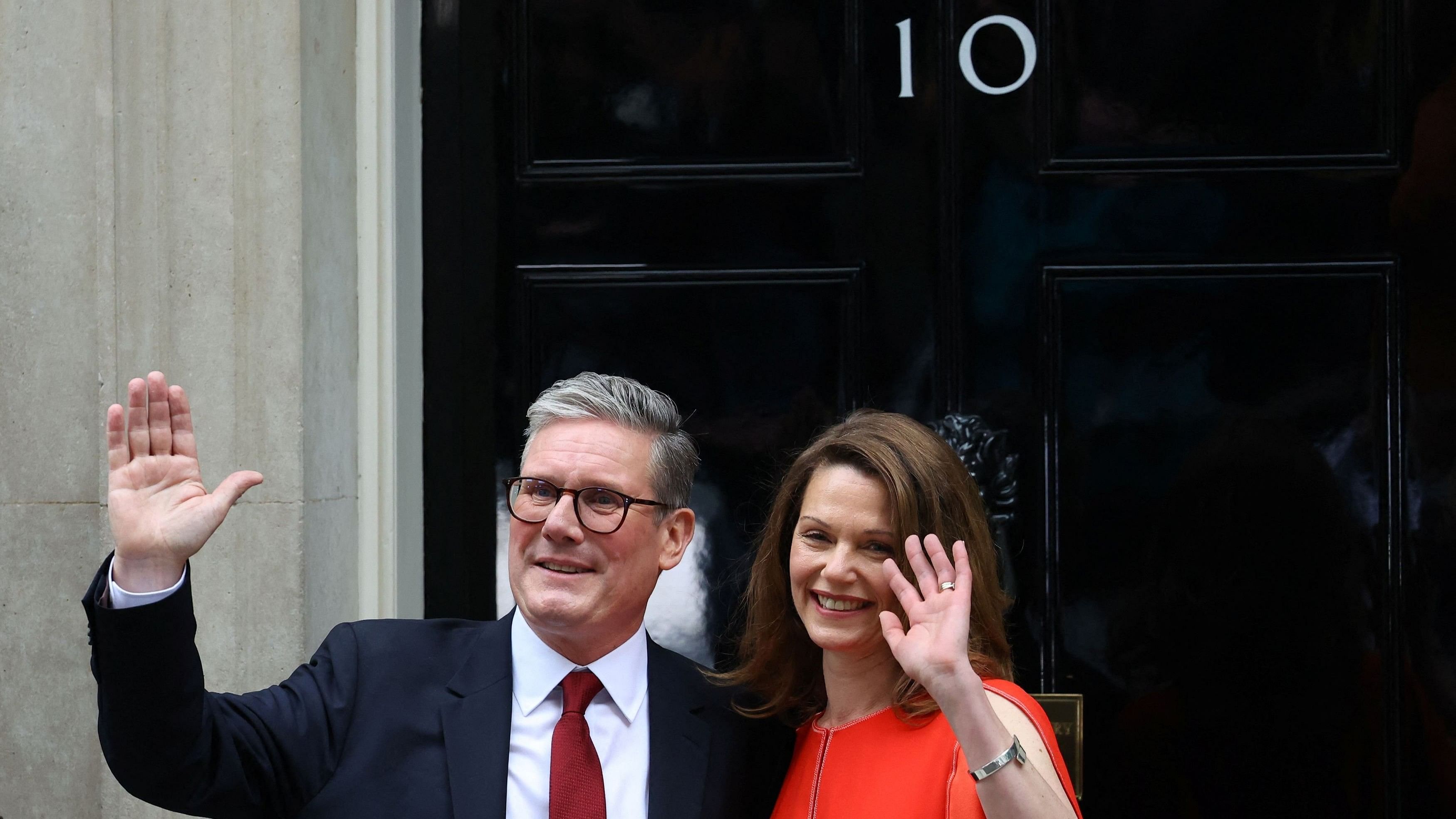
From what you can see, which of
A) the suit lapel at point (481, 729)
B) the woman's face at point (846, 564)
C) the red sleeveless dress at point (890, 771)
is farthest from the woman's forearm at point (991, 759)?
the suit lapel at point (481, 729)

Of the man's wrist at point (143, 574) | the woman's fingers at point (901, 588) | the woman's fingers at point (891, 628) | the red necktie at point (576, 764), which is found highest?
the man's wrist at point (143, 574)

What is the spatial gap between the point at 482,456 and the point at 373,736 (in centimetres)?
109

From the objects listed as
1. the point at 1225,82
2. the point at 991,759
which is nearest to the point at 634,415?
the point at 991,759

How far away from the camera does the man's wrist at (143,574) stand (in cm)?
196

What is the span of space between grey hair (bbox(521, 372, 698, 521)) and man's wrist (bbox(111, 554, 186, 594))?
75 centimetres

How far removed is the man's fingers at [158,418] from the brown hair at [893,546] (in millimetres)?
1148

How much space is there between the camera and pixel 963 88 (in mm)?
3211

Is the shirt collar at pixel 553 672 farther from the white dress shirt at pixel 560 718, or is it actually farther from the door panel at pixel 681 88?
the door panel at pixel 681 88

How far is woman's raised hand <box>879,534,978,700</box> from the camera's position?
195 centimetres

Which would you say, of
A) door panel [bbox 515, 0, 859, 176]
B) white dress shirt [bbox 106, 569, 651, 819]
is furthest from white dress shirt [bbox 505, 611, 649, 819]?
door panel [bbox 515, 0, 859, 176]

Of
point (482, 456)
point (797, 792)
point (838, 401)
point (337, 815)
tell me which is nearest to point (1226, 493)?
point (838, 401)

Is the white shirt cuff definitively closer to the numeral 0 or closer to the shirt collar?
the shirt collar

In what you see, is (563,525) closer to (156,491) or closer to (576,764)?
(576,764)

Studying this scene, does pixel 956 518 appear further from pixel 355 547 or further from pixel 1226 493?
pixel 355 547
